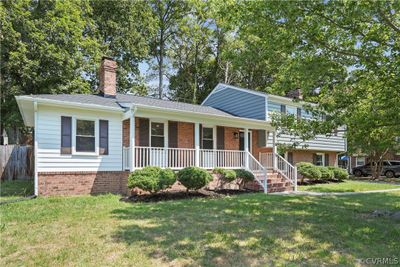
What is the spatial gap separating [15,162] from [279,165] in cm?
1359

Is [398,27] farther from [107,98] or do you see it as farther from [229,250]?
[107,98]

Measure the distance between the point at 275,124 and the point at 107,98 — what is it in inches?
301

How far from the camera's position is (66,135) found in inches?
417

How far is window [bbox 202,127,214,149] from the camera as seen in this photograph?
14398 mm

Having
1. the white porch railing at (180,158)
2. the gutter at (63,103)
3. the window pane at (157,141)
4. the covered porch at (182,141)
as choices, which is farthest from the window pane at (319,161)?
the gutter at (63,103)

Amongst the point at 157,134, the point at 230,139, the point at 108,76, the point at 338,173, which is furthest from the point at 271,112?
the point at 108,76

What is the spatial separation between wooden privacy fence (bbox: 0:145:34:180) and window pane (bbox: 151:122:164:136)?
6.78m

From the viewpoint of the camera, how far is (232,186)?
13516mm

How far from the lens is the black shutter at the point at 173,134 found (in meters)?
13.1

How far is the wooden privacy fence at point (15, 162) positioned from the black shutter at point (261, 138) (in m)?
11.7

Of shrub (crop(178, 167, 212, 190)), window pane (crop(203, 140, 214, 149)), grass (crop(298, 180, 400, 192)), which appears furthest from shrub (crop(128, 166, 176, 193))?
grass (crop(298, 180, 400, 192))

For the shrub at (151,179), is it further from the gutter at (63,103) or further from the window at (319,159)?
the window at (319,159)

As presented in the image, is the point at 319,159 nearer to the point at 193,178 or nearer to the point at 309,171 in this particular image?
the point at 309,171

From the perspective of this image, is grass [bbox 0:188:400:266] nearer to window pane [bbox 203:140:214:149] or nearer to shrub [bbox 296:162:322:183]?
window pane [bbox 203:140:214:149]
